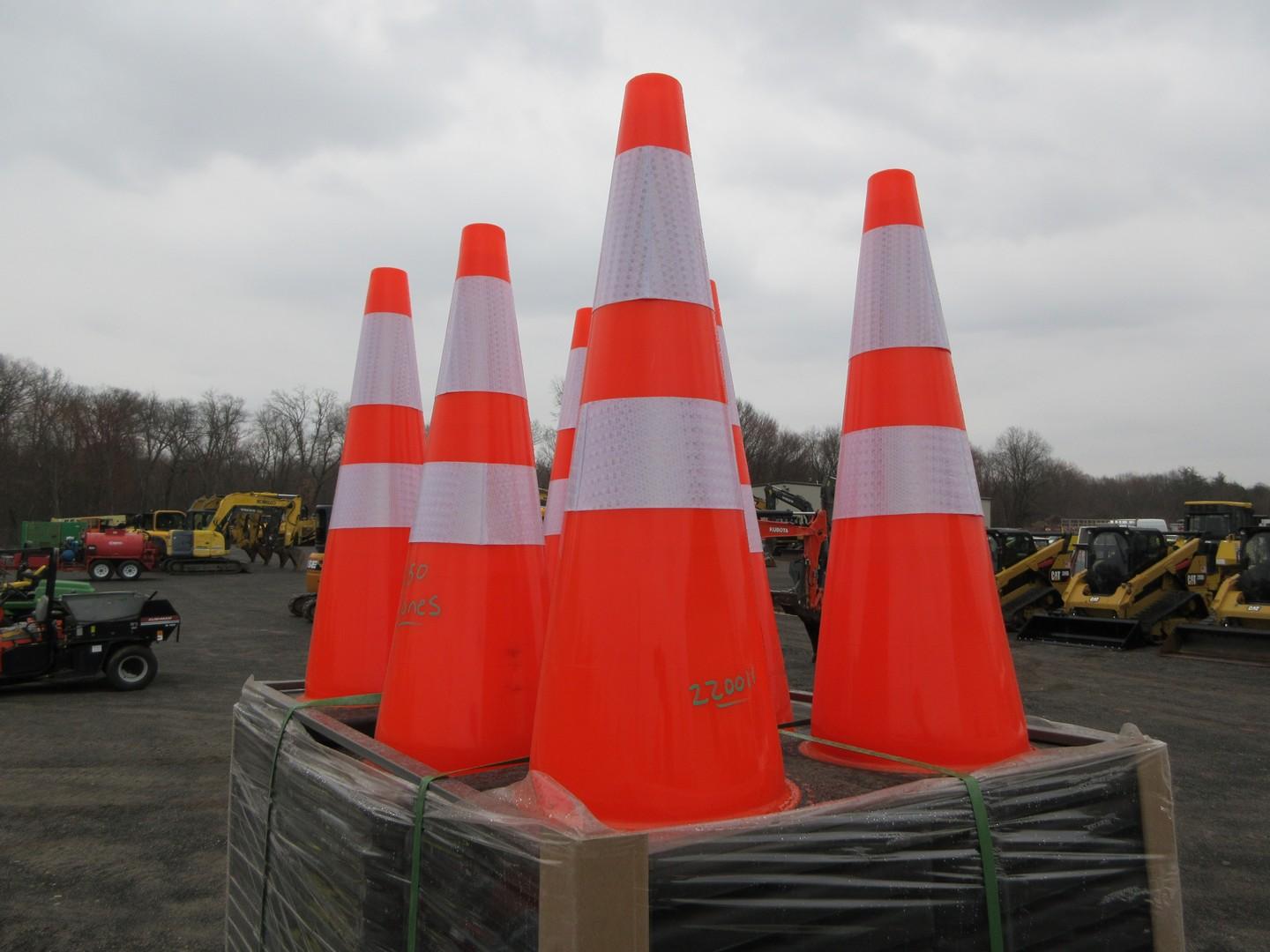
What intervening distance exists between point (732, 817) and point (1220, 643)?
13658 millimetres

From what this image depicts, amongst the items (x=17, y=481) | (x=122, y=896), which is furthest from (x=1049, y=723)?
(x=17, y=481)

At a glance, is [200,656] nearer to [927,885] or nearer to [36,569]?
[36,569]

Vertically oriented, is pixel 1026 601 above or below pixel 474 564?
below

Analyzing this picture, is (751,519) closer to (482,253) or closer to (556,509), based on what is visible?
(556,509)

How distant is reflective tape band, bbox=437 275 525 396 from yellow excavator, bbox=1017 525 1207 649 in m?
13.6

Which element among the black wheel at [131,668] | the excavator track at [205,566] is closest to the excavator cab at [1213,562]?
the black wheel at [131,668]

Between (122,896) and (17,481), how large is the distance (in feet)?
182

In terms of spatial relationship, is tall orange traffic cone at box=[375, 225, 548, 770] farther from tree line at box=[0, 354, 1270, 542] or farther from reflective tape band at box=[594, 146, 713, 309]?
tree line at box=[0, 354, 1270, 542]

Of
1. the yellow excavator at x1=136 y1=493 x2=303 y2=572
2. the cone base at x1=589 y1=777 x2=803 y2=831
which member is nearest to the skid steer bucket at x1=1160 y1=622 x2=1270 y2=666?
the cone base at x1=589 y1=777 x2=803 y2=831

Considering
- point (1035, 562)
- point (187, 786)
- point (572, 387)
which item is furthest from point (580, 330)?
point (1035, 562)

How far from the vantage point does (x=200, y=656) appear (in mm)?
11586

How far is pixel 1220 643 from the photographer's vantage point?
40.2ft

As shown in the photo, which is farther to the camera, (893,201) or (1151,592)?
(1151,592)

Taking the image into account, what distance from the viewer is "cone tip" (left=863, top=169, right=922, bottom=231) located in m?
2.56
